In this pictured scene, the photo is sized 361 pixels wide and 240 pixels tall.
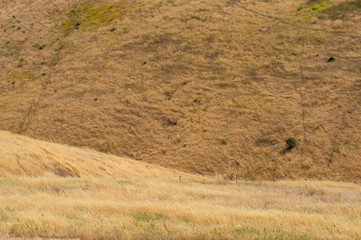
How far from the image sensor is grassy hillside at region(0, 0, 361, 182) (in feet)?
79.2

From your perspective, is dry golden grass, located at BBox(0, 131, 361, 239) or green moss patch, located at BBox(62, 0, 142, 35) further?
green moss patch, located at BBox(62, 0, 142, 35)

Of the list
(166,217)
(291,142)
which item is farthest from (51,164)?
(291,142)

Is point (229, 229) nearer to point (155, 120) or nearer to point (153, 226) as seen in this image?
point (153, 226)

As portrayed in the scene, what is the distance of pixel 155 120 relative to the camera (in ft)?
92.3

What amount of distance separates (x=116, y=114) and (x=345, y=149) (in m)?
15.7

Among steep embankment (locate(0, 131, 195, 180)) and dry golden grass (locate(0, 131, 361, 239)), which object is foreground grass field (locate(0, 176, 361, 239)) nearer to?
dry golden grass (locate(0, 131, 361, 239))

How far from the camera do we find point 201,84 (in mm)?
30891

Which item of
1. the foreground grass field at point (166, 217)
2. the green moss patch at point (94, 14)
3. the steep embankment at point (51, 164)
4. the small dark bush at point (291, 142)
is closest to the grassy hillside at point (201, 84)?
the green moss patch at point (94, 14)

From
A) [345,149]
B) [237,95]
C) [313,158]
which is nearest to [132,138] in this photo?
[237,95]

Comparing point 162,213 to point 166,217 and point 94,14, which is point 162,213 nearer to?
point 166,217

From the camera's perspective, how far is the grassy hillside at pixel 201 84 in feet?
79.2

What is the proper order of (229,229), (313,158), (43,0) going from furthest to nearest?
(43,0)
(313,158)
(229,229)

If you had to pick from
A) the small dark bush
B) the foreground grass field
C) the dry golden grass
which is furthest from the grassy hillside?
the foreground grass field

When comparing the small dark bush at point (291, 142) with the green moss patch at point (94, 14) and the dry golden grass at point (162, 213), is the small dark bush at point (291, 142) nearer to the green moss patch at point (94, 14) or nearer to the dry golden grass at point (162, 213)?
Answer: the dry golden grass at point (162, 213)
